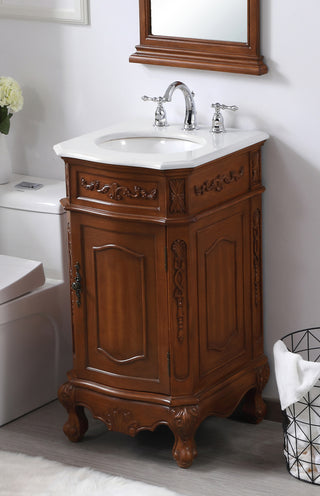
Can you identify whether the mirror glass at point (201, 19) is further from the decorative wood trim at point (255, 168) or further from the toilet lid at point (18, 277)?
the toilet lid at point (18, 277)

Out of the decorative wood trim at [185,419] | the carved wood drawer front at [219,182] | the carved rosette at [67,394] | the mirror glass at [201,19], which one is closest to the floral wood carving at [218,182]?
the carved wood drawer front at [219,182]

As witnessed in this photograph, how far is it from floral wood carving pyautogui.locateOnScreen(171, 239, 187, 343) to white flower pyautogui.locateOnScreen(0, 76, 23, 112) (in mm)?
915

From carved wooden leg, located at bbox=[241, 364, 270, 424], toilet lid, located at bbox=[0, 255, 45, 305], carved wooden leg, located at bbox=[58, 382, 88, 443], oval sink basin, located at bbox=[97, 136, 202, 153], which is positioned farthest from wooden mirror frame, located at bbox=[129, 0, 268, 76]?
carved wooden leg, located at bbox=[58, 382, 88, 443]

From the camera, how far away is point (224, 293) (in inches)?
102

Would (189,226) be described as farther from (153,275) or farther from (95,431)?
(95,431)

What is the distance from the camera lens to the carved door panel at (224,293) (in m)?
2.49

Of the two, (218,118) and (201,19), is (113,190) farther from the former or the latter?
(201,19)

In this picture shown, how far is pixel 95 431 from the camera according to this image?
2787mm

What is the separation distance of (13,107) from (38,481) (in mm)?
1227

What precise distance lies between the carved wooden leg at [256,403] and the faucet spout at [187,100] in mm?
777

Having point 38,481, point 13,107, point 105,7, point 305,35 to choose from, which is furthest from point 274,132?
point 38,481

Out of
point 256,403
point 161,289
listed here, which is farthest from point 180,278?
point 256,403

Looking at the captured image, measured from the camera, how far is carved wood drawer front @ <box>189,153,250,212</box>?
7.81 ft

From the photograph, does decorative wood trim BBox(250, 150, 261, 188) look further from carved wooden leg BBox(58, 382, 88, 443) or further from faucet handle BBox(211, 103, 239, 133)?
carved wooden leg BBox(58, 382, 88, 443)
